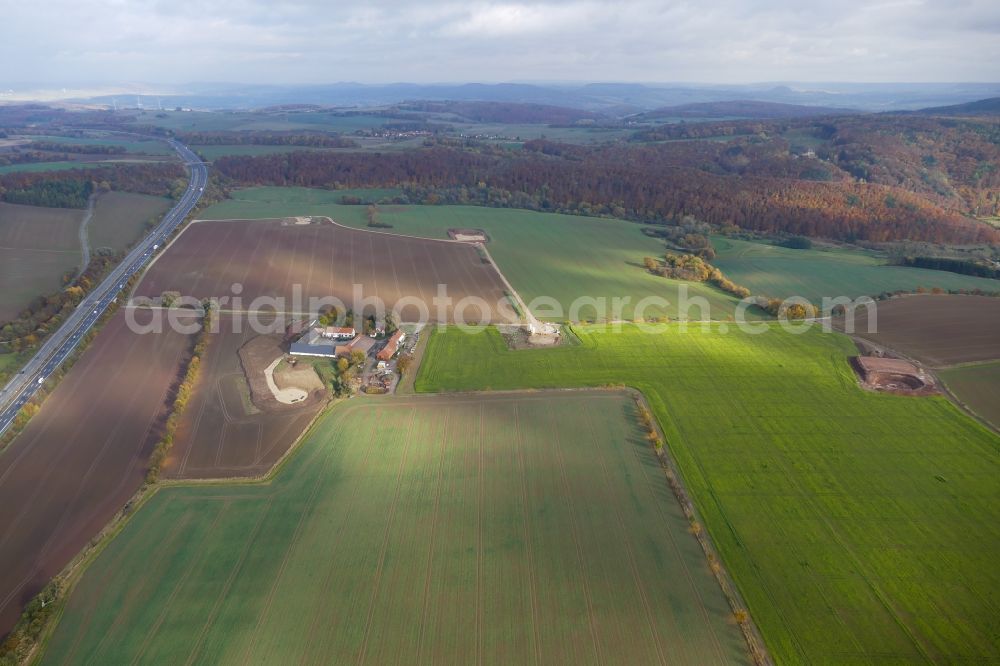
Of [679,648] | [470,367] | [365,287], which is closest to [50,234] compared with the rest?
[365,287]

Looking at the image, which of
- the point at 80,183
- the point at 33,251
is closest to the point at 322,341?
the point at 33,251

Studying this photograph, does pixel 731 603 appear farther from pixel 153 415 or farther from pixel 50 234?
pixel 50 234


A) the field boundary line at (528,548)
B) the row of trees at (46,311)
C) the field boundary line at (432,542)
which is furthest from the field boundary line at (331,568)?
the row of trees at (46,311)

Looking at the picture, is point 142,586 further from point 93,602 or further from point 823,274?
point 823,274

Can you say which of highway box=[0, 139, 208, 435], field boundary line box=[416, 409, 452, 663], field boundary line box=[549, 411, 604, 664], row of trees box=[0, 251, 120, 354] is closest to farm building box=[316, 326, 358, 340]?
field boundary line box=[416, 409, 452, 663]

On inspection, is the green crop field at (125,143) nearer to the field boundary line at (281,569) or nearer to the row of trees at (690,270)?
the row of trees at (690,270)

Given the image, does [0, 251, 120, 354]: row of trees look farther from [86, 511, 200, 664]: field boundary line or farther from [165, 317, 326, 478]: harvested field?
[86, 511, 200, 664]: field boundary line
